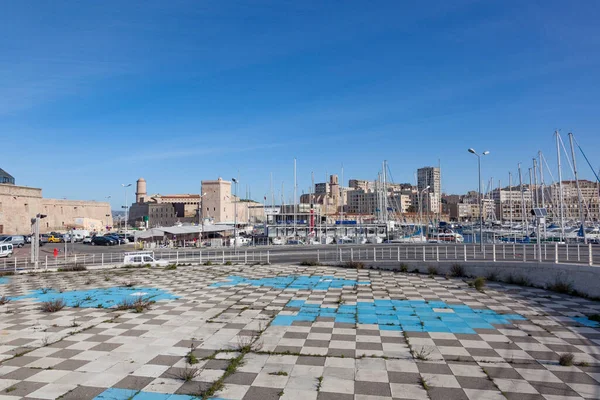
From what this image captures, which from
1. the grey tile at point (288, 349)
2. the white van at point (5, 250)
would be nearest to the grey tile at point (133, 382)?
the grey tile at point (288, 349)

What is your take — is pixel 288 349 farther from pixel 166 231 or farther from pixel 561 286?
pixel 166 231

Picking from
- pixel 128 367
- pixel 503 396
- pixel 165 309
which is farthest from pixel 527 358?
pixel 165 309

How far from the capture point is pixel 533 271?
51.7 feet

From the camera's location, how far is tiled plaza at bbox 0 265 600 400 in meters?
5.95

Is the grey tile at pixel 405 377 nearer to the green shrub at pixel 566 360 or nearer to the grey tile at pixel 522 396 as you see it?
the grey tile at pixel 522 396

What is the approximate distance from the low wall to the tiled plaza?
1.00 metres

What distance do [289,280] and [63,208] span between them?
83391mm

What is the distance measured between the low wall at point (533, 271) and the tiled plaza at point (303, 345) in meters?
1.00

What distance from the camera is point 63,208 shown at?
8369cm

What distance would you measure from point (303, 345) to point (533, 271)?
39.7 ft

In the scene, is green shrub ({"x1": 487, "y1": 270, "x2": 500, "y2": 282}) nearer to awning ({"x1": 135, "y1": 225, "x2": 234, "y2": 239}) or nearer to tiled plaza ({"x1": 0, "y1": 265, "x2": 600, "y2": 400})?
tiled plaza ({"x1": 0, "y1": 265, "x2": 600, "y2": 400})

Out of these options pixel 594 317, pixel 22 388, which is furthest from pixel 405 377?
pixel 594 317

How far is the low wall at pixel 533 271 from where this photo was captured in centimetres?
1297

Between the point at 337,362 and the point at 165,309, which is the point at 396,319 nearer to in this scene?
the point at 337,362
